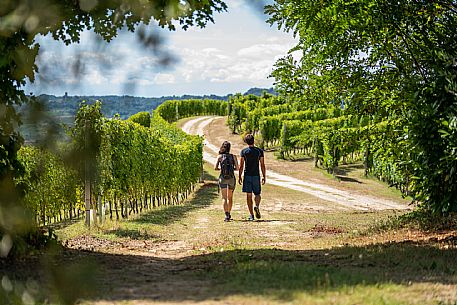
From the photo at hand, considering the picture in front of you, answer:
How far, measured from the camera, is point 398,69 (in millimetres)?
13250

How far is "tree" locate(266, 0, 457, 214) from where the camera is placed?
10.2 m

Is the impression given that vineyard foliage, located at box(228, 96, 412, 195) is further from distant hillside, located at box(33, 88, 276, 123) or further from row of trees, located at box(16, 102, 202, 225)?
distant hillside, located at box(33, 88, 276, 123)

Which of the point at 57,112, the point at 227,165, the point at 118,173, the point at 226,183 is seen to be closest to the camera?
the point at 57,112

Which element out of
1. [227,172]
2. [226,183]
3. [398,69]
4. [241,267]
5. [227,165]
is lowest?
[241,267]

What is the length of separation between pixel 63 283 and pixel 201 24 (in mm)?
4573

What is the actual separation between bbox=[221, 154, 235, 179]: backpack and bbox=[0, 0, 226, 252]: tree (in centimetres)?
720

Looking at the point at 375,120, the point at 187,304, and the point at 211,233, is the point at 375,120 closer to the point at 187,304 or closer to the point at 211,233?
the point at 211,233

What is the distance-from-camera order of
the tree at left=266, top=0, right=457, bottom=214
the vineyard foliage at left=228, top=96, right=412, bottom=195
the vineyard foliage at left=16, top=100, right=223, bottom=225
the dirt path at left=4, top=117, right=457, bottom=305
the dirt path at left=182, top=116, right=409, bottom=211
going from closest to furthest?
the dirt path at left=4, top=117, right=457, bottom=305 → the tree at left=266, top=0, right=457, bottom=214 → the vineyard foliage at left=228, top=96, right=412, bottom=195 → the vineyard foliage at left=16, top=100, right=223, bottom=225 → the dirt path at left=182, top=116, right=409, bottom=211

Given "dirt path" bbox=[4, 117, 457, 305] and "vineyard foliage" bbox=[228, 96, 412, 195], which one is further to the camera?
"vineyard foliage" bbox=[228, 96, 412, 195]

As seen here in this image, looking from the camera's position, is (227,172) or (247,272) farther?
(227,172)

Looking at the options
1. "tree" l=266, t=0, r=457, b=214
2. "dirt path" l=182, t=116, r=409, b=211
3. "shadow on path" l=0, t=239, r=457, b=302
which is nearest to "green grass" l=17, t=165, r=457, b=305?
"shadow on path" l=0, t=239, r=457, b=302

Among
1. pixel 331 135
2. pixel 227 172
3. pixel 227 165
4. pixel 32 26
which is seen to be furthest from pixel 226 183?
pixel 32 26

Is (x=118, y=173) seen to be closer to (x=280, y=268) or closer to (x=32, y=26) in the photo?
(x=280, y=268)

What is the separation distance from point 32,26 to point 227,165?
10.9 metres
